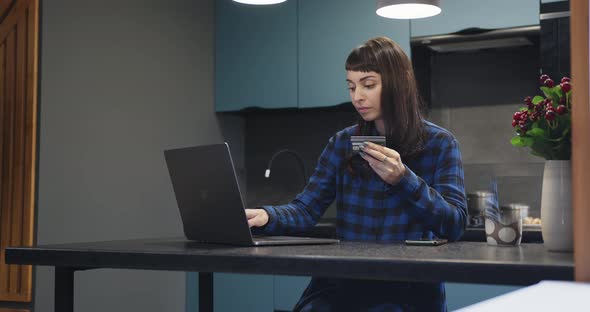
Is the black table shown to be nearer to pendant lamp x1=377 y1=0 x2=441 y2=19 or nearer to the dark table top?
the dark table top

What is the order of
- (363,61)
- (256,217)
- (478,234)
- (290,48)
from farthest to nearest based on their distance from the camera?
(290,48)
(478,234)
(363,61)
(256,217)

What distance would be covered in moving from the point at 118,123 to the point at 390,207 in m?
1.89

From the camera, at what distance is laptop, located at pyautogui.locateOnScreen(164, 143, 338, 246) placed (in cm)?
181

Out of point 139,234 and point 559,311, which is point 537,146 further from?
point 139,234

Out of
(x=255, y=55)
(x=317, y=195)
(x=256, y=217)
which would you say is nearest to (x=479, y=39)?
(x=255, y=55)

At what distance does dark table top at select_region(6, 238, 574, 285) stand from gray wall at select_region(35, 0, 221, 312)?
1.37 metres

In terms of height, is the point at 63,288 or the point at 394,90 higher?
the point at 394,90

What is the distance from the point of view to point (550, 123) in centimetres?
171

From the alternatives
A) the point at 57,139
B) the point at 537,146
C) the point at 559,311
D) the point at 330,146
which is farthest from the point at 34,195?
the point at 559,311

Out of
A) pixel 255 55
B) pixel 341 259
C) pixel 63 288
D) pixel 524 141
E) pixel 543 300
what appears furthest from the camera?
pixel 255 55

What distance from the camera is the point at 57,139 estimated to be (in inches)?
128

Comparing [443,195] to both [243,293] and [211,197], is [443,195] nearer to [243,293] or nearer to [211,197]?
[211,197]

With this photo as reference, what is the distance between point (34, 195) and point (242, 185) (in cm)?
168

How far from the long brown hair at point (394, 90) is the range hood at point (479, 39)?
1529mm
